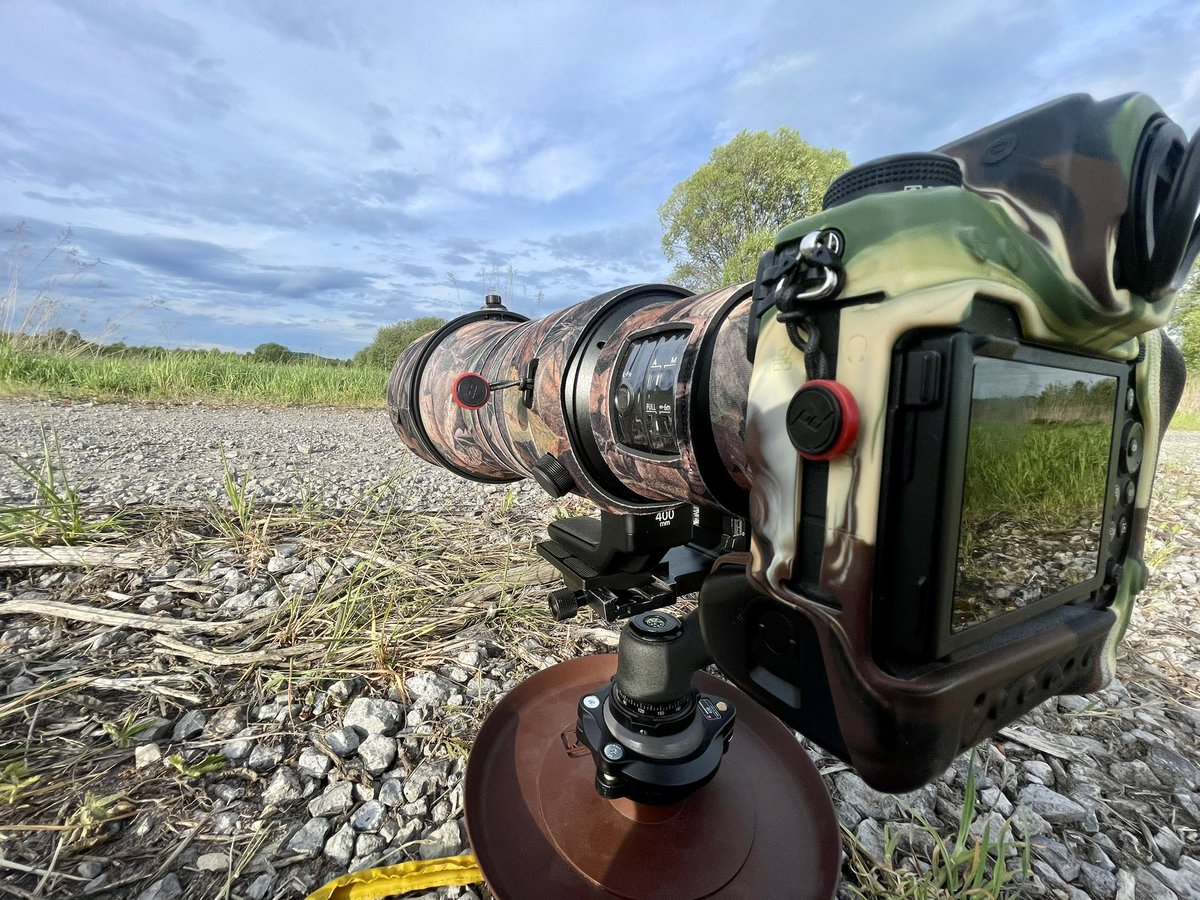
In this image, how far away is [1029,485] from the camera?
64cm

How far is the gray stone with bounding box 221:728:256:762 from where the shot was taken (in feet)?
3.85

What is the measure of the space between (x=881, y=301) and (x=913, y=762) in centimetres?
44

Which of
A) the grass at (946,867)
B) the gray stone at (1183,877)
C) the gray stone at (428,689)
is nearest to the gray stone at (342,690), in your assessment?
the gray stone at (428,689)

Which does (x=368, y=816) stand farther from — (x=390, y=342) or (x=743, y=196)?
(x=743, y=196)

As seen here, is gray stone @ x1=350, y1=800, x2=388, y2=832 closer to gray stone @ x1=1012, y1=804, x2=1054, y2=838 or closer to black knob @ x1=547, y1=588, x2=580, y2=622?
black knob @ x1=547, y1=588, x2=580, y2=622

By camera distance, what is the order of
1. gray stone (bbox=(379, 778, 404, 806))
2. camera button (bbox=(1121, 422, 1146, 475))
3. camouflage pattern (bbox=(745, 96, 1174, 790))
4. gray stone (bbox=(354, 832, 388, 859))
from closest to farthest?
camouflage pattern (bbox=(745, 96, 1174, 790)) → camera button (bbox=(1121, 422, 1146, 475)) → gray stone (bbox=(354, 832, 388, 859)) → gray stone (bbox=(379, 778, 404, 806))

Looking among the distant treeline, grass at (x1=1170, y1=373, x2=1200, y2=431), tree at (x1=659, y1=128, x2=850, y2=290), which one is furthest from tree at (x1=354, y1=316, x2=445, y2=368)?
grass at (x1=1170, y1=373, x2=1200, y2=431)

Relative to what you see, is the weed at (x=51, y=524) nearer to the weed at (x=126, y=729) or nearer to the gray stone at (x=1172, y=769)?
the weed at (x=126, y=729)

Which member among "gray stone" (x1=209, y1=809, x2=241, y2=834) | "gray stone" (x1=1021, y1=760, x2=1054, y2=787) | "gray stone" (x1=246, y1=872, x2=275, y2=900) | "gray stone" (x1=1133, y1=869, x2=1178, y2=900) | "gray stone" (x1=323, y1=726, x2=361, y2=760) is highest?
"gray stone" (x1=323, y1=726, x2=361, y2=760)

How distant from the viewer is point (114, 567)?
1.75 meters

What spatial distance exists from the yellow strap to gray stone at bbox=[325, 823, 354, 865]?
0.05 meters

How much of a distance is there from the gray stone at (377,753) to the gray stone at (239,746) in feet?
0.75

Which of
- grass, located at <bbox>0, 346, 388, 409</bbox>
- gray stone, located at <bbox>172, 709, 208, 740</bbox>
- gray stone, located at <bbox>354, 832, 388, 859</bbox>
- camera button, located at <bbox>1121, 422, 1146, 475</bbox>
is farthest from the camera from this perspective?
grass, located at <bbox>0, 346, 388, 409</bbox>

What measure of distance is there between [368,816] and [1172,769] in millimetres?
1782
